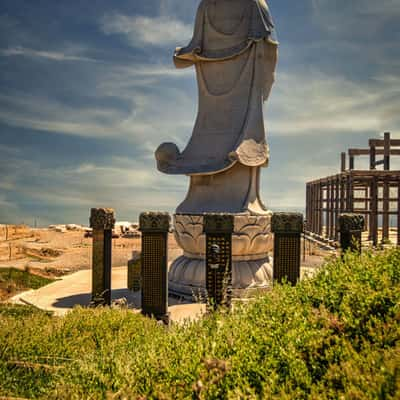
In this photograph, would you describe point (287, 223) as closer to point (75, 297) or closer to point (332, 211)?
point (75, 297)

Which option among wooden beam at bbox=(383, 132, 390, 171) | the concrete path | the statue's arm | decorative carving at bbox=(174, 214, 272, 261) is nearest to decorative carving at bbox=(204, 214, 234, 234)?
decorative carving at bbox=(174, 214, 272, 261)

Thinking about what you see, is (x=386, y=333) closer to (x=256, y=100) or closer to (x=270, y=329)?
(x=270, y=329)

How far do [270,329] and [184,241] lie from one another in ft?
21.9

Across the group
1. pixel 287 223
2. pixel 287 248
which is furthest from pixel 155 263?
pixel 287 223

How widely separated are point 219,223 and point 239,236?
1.72 metres

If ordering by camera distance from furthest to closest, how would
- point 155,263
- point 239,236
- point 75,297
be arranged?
point 75,297
point 239,236
point 155,263

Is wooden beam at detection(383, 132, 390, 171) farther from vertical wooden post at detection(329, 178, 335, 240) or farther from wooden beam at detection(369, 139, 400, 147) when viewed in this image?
vertical wooden post at detection(329, 178, 335, 240)

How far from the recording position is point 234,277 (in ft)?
32.9

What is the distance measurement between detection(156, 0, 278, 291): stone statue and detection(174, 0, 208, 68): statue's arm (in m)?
0.03

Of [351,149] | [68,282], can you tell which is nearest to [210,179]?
[68,282]

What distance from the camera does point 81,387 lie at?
3744 millimetres

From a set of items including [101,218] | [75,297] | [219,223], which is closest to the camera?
[219,223]

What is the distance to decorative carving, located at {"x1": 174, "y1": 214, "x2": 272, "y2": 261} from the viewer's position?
1021 cm

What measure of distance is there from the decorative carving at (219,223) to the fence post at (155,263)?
3.04 ft
